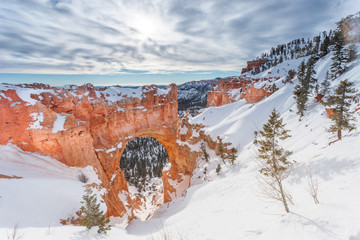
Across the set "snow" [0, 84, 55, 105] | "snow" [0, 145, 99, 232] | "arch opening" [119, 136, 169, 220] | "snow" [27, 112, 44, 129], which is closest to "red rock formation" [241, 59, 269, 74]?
"arch opening" [119, 136, 169, 220]

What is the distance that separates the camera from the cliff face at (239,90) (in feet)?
168

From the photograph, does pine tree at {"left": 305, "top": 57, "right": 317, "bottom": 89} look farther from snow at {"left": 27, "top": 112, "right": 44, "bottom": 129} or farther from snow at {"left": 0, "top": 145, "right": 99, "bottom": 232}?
snow at {"left": 27, "top": 112, "right": 44, "bottom": 129}

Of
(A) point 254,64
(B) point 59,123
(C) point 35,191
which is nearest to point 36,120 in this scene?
(B) point 59,123

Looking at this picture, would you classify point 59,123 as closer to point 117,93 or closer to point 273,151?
point 117,93

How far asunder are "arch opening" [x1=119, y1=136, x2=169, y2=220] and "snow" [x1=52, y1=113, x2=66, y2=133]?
19949mm

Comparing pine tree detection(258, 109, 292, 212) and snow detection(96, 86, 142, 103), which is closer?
pine tree detection(258, 109, 292, 212)

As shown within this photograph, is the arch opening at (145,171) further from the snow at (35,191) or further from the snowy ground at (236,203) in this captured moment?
the snow at (35,191)

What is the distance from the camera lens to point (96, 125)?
24.4 m

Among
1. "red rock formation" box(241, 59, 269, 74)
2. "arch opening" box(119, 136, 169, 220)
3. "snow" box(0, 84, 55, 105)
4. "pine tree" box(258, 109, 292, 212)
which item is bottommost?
"arch opening" box(119, 136, 169, 220)

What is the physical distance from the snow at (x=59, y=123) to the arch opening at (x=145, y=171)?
19949 mm

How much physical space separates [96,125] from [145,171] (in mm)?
42185

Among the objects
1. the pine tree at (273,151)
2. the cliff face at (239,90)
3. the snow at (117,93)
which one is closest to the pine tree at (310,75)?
the cliff face at (239,90)

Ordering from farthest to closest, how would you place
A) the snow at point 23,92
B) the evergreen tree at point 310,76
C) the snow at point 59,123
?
the evergreen tree at point 310,76 < the snow at point 59,123 < the snow at point 23,92

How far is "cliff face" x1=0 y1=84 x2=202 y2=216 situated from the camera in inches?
624
